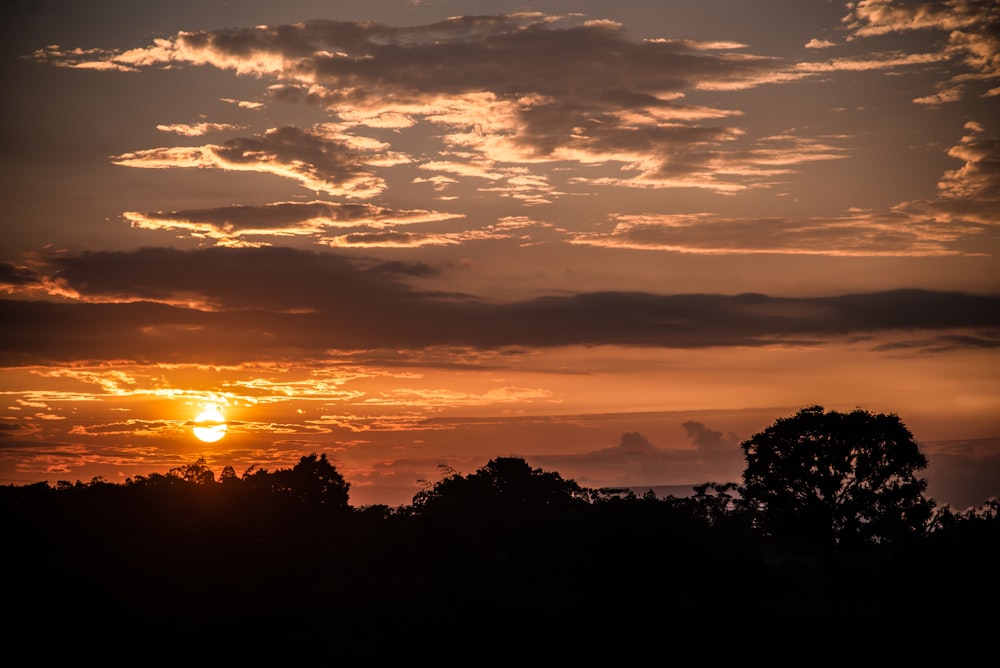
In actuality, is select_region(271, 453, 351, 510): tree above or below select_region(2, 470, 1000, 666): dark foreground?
above

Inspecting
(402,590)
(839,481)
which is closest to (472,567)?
(402,590)

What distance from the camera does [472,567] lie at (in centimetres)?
7412

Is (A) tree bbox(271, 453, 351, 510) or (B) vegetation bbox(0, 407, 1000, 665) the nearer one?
(B) vegetation bbox(0, 407, 1000, 665)

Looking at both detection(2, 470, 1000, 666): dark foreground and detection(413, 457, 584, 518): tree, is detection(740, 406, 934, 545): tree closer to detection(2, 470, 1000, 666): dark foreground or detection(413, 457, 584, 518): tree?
detection(2, 470, 1000, 666): dark foreground

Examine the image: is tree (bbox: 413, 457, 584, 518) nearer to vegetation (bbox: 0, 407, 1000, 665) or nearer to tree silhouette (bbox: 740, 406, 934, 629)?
vegetation (bbox: 0, 407, 1000, 665)

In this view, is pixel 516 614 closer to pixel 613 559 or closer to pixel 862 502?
pixel 613 559

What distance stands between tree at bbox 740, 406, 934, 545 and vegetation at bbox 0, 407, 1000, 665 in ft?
0.55

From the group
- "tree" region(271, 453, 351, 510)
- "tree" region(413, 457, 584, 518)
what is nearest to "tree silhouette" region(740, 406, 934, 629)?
"tree" region(413, 457, 584, 518)

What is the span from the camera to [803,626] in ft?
251

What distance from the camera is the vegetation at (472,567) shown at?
66.2 metres

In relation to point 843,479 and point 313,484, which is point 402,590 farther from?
point 843,479

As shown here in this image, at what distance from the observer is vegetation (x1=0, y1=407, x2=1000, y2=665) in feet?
217

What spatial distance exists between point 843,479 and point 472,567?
32715 mm

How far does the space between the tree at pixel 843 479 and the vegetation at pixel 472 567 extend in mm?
167
